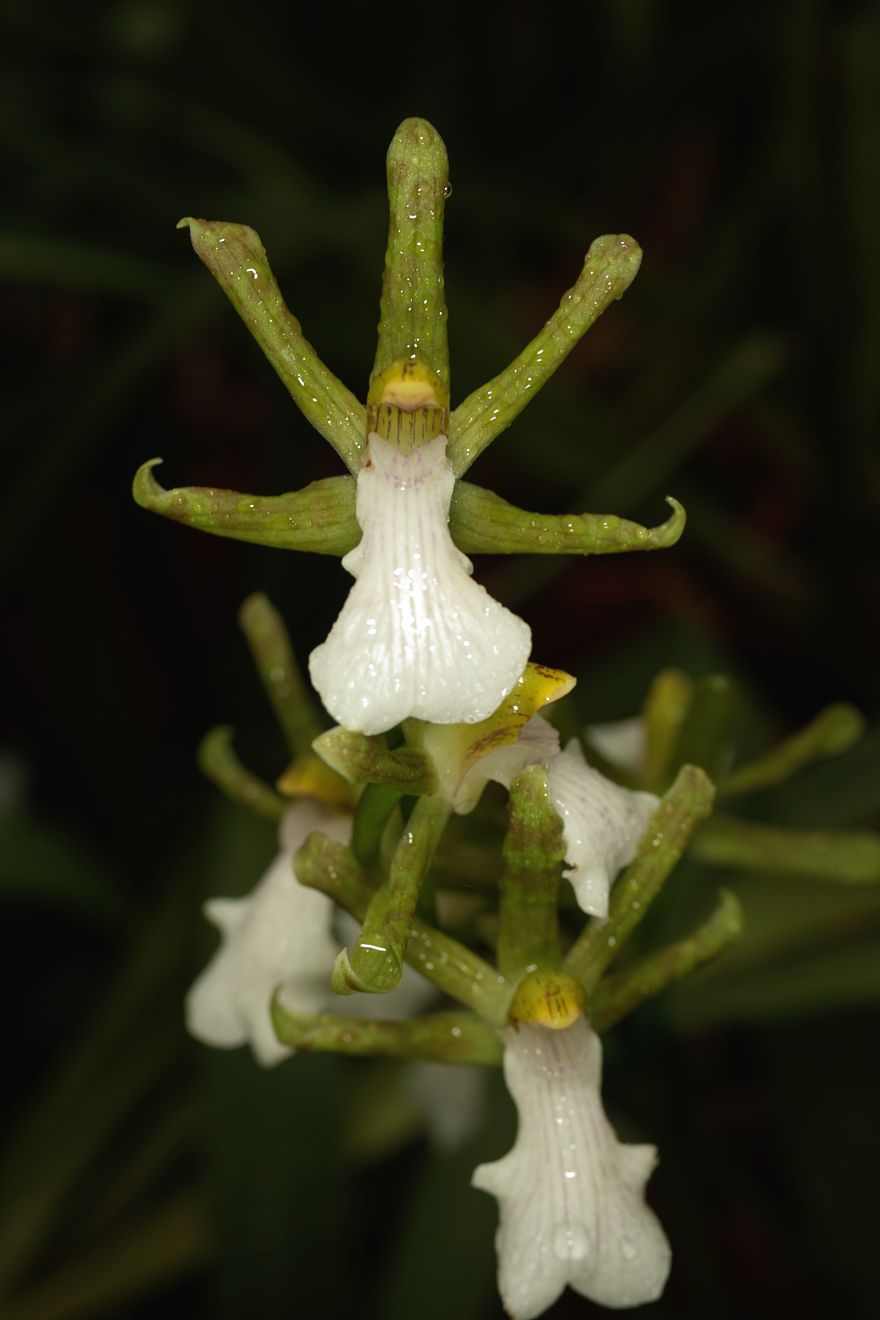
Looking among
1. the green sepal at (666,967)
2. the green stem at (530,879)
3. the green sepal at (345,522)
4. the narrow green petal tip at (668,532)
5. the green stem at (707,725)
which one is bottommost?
the green sepal at (666,967)

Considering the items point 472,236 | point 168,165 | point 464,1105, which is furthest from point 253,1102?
point 168,165

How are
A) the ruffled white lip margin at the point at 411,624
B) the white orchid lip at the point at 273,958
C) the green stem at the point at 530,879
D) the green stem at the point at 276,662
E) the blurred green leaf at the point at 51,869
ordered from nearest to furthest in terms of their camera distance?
the ruffled white lip margin at the point at 411,624 → the green stem at the point at 530,879 → the white orchid lip at the point at 273,958 → the green stem at the point at 276,662 → the blurred green leaf at the point at 51,869

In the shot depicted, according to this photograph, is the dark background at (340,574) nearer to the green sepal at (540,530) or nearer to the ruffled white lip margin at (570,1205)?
the ruffled white lip margin at (570,1205)

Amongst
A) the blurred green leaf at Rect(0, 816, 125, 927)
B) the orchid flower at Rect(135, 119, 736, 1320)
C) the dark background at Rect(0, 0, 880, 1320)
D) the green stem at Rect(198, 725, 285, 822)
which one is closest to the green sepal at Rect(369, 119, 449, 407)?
the orchid flower at Rect(135, 119, 736, 1320)

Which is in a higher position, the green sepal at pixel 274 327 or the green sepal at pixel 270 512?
the green sepal at pixel 274 327

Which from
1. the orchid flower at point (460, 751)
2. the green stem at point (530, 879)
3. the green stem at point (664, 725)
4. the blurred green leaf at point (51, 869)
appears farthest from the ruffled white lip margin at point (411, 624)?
the blurred green leaf at point (51, 869)

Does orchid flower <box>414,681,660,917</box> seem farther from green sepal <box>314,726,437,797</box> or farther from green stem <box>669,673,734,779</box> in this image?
green stem <box>669,673,734,779</box>
